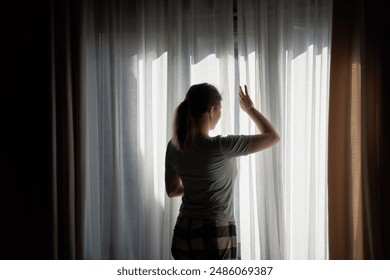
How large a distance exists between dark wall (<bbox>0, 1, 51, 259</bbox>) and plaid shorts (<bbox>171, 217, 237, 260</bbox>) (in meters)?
0.94

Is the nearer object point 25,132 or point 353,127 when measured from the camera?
point 353,127

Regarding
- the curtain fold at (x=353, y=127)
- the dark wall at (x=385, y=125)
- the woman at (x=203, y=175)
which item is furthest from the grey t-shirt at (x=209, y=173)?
the dark wall at (x=385, y=125)

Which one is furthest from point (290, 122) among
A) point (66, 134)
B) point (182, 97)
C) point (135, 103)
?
point (66, 134)

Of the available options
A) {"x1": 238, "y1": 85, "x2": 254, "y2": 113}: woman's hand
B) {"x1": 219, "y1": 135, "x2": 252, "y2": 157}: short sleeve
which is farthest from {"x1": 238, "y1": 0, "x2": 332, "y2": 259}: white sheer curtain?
{"x1": 219, "y1": 135, "x2": 252, "y2": 157}: short sleeve

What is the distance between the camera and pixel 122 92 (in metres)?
2.20

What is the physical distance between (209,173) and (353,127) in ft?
2.89

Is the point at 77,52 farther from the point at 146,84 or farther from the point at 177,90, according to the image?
the point at 177,90

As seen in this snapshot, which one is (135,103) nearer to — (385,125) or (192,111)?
(192,111)

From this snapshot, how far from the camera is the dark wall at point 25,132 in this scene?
215 cm

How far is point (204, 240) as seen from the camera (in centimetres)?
153

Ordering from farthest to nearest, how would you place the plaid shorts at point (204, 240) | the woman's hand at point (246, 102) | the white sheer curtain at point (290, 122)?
1. the white sheer curtain at point (290, 122)
2. the woman's hand at point (246, 102)
3. the plaid shorts at point (204, 240)

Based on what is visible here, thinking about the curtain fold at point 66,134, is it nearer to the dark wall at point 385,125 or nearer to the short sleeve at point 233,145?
the short sleeve at point 233,145

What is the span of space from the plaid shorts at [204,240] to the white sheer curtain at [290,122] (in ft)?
1.75

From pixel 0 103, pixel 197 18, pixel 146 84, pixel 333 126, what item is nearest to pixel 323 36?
pixel 333 126
